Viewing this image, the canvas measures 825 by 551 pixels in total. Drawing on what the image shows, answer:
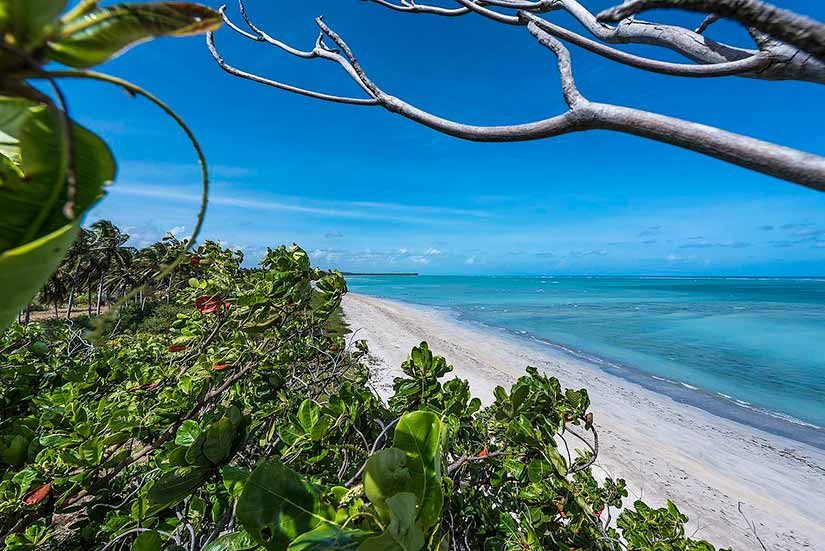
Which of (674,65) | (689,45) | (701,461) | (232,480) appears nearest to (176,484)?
(232,480)

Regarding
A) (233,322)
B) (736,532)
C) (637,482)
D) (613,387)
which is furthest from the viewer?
(613,387)

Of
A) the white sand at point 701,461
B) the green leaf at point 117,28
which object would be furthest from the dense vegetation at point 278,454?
the white sand at point 701,461

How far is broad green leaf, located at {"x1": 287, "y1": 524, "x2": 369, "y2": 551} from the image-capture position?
2.09 feet

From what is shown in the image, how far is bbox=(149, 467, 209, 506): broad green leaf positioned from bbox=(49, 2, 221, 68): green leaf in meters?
1.07

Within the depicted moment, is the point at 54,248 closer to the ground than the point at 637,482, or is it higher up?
higher up

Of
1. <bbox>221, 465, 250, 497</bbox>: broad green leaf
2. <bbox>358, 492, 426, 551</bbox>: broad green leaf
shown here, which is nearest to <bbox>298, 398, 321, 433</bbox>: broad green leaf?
<bbox>221, 465, 250, 497</bbox>: broad green leaf

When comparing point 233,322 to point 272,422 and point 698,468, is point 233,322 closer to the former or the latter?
point 272,422

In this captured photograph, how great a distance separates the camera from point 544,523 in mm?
1591

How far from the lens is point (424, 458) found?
2.44 feet

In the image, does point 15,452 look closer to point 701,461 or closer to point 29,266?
point 29,266

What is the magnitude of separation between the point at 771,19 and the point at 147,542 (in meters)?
1.54

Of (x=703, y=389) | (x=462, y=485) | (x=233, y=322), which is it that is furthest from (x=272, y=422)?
(x=703, y=389)

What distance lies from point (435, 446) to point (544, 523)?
1245mm

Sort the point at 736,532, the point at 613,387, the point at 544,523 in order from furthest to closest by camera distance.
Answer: the point at 613,387
the point at 736,532
the point at 544,523
